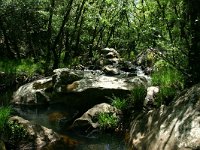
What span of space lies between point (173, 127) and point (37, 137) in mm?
4396

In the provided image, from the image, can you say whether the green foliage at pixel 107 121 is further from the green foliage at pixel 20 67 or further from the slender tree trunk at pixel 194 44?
the green foliage at pixel 20 67

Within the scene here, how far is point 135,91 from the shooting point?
12.3 metres

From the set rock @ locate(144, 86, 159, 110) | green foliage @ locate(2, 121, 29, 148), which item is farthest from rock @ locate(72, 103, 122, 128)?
green foliage @ locate(2, 121, 29, 148)

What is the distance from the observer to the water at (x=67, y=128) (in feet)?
34.5

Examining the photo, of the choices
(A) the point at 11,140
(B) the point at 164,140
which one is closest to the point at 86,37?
(A) the point at 11,140

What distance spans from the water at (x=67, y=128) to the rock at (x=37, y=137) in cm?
36

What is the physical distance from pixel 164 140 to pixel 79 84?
27.5 feet

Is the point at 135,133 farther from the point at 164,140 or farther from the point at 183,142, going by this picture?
the point at 183,142

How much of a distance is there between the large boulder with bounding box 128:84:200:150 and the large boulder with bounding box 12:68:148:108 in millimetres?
4720

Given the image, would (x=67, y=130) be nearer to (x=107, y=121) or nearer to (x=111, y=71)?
(x=107, y=121)

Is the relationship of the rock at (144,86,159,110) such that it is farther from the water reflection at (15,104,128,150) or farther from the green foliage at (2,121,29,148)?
the green foliage at (2,121,29,148)

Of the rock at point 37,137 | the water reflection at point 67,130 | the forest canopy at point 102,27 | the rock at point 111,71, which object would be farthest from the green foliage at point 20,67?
the rock at point 37,137

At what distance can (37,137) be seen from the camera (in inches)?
400

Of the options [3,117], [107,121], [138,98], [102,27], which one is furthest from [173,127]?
[102,27]
